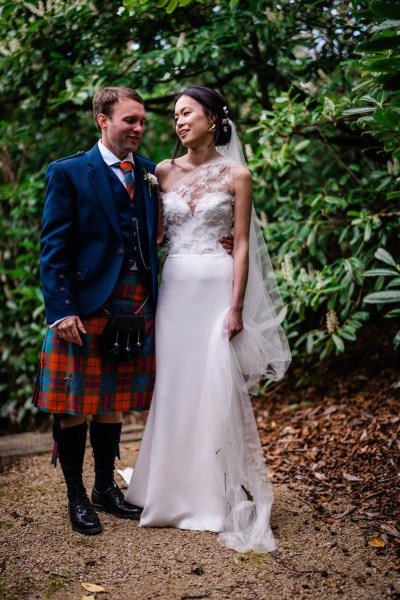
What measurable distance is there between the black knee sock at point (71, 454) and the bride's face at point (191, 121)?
4.29 feet

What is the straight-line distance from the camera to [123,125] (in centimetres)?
235

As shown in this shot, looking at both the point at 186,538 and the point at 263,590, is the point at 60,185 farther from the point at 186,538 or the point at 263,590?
the point at 263,590

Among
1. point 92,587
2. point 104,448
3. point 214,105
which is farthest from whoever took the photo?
point 104,448

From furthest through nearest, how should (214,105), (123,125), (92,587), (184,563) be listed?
1. (214,105)
2. (123,125)
3. (184,563)
4. (92,587)

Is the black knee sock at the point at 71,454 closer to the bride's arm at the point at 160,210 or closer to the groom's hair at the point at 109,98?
the bride's arm at the point at 160,210

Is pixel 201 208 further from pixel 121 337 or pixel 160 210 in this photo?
pixel 121 337

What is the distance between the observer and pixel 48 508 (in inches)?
104

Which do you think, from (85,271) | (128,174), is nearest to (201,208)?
(128,174)

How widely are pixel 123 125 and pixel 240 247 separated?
69cm

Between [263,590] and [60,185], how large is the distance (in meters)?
1.65

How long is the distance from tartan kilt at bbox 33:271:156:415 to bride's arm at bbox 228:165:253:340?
373mm

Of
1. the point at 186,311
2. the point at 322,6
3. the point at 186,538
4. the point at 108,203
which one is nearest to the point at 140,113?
the point at 108,203

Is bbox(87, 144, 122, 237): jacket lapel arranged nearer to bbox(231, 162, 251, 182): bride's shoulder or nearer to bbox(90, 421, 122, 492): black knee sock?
bbox(231, 162, 251, 182): bride's shoulder

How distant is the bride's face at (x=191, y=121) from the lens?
2.43 m
